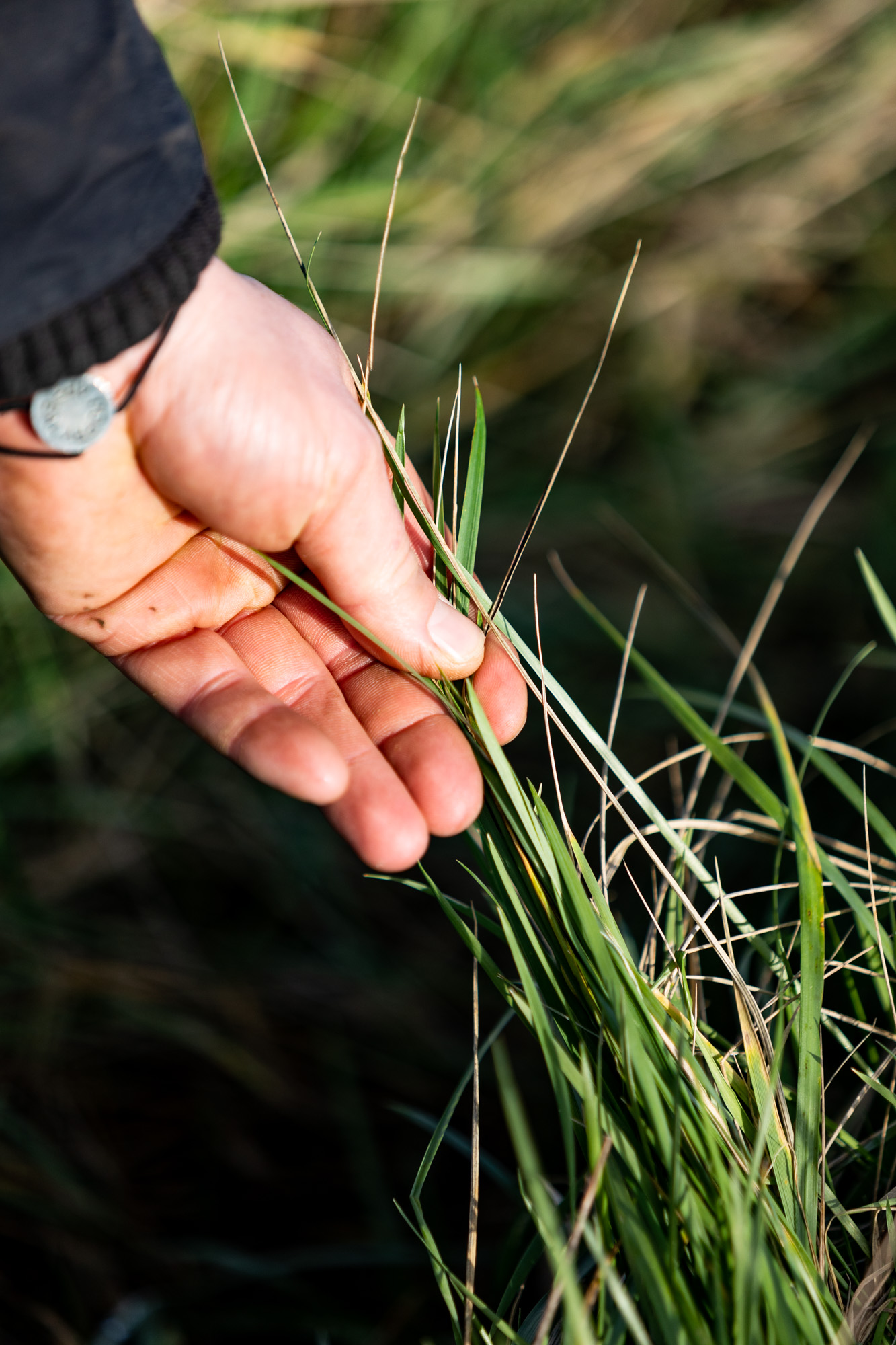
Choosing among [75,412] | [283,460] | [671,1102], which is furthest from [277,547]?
[671,1102]

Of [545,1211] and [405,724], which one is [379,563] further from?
[545,1211]

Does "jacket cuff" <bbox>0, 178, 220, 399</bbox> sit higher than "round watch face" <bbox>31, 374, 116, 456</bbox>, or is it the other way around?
"jacket cuff" <bbox>0, 178, 220, 399</bbox>

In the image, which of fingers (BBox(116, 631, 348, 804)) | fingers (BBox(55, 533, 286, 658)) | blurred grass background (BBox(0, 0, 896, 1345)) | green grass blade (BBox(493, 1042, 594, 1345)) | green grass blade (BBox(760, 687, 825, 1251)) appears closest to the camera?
green grass blade (BBox(493, 1042, 594, 1345))

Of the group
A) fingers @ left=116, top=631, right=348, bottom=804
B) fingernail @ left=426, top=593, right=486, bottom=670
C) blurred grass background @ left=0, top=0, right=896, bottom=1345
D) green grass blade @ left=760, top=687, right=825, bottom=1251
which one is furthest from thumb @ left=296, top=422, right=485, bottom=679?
blurred grass background @ left=0, top=0, right=896, bottom=1345

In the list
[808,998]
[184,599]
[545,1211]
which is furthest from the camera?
[184,599]

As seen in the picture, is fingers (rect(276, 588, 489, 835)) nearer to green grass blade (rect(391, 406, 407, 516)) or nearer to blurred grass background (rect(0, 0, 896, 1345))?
green grass blade (rect(391, 406, 407, 516))

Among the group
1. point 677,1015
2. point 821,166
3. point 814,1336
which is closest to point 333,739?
point 677,1015

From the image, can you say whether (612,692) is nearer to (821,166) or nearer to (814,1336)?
(814,1336)
